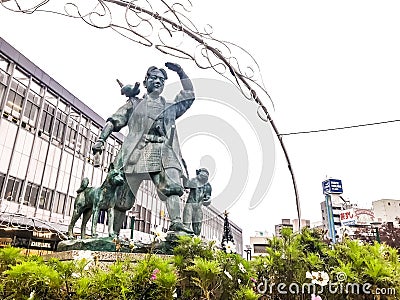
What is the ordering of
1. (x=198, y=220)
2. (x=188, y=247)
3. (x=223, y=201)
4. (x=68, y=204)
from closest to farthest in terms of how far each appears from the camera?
(x=188, y=247)
(x=223, y=201)
(x=198, y=220)
(x=68, y=204)

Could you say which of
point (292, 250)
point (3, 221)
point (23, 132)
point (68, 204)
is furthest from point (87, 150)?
point (292, 250)

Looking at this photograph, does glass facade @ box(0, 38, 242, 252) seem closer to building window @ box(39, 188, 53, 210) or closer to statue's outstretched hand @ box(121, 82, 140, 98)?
building window @ box(39, 188, 53, 210)

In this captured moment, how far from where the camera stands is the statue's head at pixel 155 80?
472cm

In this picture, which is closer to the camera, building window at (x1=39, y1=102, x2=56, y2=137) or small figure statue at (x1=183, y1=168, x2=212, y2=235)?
small figure statue at (x1=183, y1=168, x2=212, y2=235)

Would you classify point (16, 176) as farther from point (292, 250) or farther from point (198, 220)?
point (292, 250)

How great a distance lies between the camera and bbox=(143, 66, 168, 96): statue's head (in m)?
4.72

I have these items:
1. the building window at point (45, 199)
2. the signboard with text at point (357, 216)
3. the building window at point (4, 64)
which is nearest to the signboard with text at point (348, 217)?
the signboard with text at point (357, 216)

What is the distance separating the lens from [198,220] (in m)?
5.21

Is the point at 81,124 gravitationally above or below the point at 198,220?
above

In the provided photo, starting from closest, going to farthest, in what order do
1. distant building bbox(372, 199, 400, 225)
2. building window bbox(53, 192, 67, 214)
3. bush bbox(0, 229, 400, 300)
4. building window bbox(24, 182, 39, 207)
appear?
bush bbox(0, 229, 400, 300) < building window bbox(24, 182, 39, 207) < building window bbox(53, 192, 67, 214) < distant building bbox(372, 199, 400, 225)

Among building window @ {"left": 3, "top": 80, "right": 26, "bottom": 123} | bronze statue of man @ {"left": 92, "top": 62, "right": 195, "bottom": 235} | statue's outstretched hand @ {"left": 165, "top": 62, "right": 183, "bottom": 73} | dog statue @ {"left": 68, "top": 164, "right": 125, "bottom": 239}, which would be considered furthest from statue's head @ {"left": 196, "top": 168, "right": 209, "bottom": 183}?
building window @ {"left": 3, "top": 80, "right": 26, "bottom": 123}

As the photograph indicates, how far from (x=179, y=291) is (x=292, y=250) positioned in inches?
38.1

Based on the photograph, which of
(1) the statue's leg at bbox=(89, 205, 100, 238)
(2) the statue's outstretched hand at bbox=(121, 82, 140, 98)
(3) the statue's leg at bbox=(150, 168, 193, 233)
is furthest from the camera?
(2) the statue's outstretched hand at bbox=(121, 82, 140, 98)

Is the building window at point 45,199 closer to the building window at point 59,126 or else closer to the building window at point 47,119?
the building window at point 59,126
